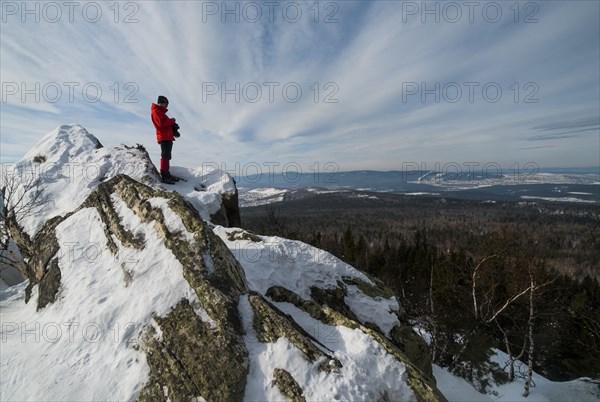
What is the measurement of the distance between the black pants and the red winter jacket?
0.53 metres

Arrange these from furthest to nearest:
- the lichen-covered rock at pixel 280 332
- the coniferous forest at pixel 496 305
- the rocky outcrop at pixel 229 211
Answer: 1. the coniferous forest at pixel 496 305
2. the rocky outcrop at pixel 229 211
3. the lichen-covered rock at pixel 280 332

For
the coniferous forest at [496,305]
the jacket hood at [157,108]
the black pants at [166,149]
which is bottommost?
the coniferous forest at [496,305]

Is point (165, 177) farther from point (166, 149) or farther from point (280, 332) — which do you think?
point (280, 332)

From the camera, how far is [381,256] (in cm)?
5478

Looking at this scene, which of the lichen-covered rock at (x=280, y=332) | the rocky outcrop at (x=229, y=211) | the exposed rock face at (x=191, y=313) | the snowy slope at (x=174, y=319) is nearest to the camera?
the exposed rock face at (x=191, y=313)

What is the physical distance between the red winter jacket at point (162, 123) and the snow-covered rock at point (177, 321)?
174 inches

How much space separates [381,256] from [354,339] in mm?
50364

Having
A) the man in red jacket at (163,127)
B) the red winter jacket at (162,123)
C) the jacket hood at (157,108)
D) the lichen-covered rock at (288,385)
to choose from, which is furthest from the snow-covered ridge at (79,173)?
the lichen-covered rock at (288,385)

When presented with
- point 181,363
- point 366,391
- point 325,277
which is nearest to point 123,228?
point 181,363

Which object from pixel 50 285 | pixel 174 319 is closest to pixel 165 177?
pixel 50 285

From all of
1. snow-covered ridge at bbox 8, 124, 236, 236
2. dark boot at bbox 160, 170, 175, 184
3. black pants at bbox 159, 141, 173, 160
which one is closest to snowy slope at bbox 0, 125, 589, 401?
snow-covered ridge at bbox 8, 124, 236, 236

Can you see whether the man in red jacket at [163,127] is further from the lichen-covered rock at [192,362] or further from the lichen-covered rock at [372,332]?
the lichen-covered rock at [192,362]

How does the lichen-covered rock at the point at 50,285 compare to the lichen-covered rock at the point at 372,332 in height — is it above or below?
above

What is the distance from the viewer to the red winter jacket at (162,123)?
13.8 m
